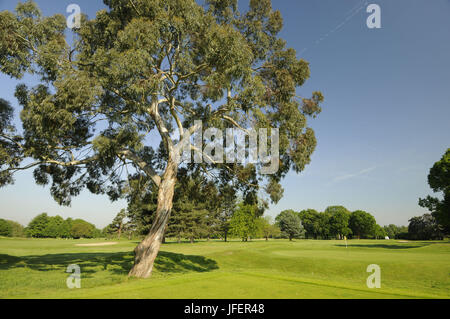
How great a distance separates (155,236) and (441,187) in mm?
36532

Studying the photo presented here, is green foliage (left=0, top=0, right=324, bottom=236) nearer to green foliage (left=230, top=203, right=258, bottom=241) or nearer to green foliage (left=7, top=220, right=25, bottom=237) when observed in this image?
green foliage (left=230, top=203, right=258, bottom=241)

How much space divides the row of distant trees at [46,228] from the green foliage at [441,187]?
322 ft

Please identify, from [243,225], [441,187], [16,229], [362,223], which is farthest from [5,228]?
[362,223]

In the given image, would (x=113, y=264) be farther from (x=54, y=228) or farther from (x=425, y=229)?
(x=54, y=228)

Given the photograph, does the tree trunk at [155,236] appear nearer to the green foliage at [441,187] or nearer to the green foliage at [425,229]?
the green foliage at [441,187]

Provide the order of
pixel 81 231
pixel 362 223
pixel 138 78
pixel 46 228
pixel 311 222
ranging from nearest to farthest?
pixel 138 78
pixel 362 223
pixel 46 228
pixel 311 222
pixel 81 231

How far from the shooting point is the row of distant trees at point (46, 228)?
8075 cm

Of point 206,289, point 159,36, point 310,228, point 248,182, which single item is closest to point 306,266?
point 248,182

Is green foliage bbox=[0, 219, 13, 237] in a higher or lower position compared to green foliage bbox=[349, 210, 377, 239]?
lower

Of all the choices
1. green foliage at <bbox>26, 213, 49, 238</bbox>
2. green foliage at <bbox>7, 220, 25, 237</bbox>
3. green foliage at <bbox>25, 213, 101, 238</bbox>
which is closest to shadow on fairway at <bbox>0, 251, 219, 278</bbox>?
green foliage at <bbox>25, 213, 101, 238</bbox>

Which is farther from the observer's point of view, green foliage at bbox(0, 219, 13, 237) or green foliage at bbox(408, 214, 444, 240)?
green foliage at bbox(0, 219, 13, 237)

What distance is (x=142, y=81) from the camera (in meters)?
10.0

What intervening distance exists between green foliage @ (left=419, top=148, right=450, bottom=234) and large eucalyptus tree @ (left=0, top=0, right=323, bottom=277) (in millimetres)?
27442

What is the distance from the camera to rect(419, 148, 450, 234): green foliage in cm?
2988
